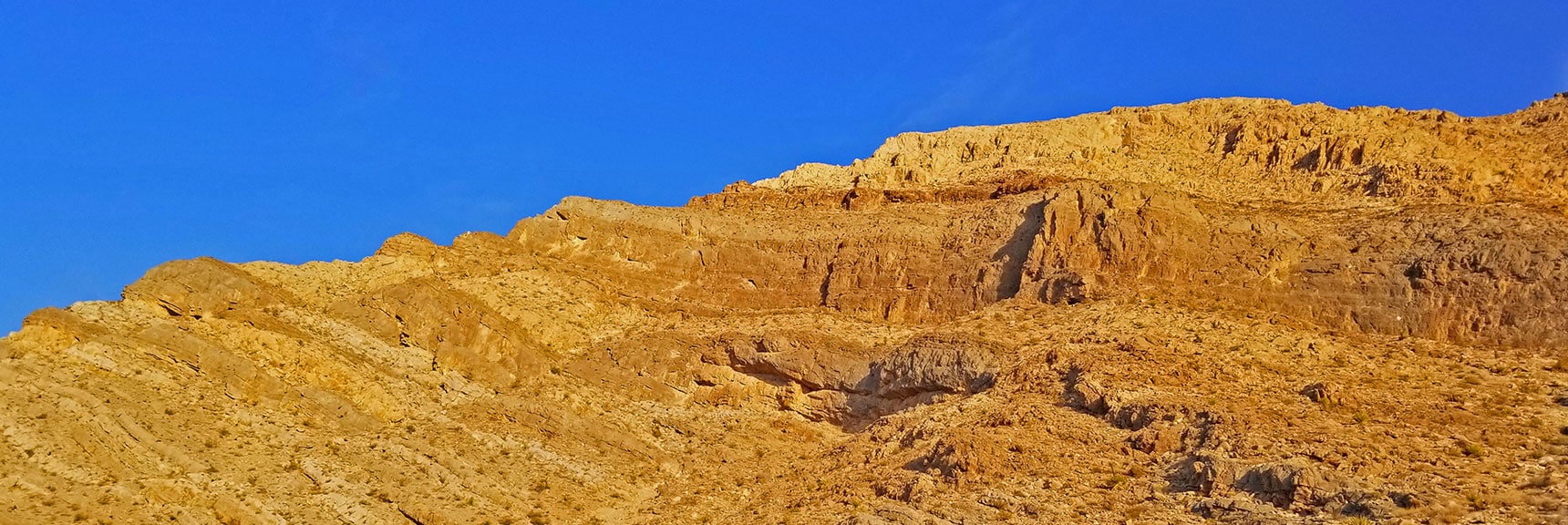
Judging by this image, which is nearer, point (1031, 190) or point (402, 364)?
point (402, 364)

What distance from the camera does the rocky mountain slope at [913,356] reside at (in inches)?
1128

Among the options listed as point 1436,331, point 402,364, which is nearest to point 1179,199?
point 1436,331

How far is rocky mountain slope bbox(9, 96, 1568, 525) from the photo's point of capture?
2864cm

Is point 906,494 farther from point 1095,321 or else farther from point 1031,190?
point 1031,190

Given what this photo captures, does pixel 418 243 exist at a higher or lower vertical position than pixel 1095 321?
higher

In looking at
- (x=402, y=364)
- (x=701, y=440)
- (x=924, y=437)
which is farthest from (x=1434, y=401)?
(x=402, y=364)

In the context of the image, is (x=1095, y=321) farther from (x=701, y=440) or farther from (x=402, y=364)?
(x=402, y=364)

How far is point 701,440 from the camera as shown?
3528 centimetres

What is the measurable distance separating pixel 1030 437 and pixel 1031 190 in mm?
12044

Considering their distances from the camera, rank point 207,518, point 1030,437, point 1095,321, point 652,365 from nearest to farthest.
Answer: point 207,518 < point 1030,437 < point 1095,321 < point 652,365

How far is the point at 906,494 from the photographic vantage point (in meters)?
30.0

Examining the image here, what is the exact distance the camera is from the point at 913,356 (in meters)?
35.4

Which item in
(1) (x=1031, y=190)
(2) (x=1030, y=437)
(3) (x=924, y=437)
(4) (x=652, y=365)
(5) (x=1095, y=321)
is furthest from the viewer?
(1) (x=1031, y=190)

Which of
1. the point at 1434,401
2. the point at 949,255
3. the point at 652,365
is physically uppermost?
the point at 949,255
